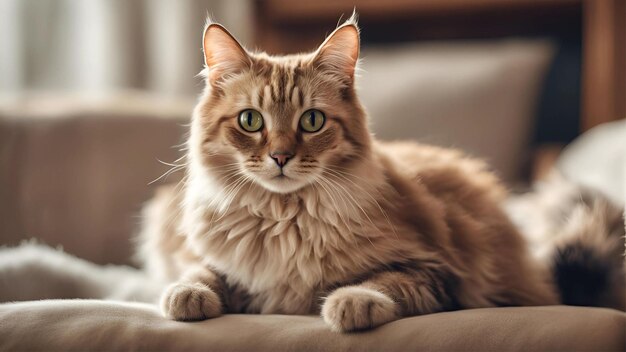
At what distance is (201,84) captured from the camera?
87.7 inches

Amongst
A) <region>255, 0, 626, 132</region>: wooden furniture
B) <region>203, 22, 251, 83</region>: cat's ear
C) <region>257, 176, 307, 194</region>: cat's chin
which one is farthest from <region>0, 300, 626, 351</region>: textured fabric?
<region>255, 0, 626, 132</region>: wooden furniture

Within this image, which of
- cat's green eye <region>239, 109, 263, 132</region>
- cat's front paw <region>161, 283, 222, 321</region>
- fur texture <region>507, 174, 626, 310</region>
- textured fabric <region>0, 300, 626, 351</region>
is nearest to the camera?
textured fabric <region>0, 300, 626, 351</region>

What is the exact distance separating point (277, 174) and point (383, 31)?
203cm

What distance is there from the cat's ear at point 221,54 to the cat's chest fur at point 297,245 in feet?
0.99

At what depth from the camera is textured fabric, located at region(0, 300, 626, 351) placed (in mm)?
1043

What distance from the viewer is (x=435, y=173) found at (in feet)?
5.38

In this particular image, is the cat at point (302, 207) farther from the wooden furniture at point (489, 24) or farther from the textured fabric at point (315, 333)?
the wooden furniture at point (489, 24)

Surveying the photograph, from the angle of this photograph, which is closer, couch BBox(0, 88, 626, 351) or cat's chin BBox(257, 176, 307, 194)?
couch BBox(0, 88, 626, 351)

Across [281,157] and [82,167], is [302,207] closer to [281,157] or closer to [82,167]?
[281,157]

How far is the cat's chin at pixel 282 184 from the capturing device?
1281mm

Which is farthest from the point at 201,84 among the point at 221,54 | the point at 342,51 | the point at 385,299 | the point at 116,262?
the point at 385,299

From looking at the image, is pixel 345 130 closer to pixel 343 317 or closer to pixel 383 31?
pixel 343 317

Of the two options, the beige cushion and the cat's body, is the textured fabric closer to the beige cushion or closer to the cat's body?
the cat's body

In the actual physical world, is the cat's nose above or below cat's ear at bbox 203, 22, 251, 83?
below
